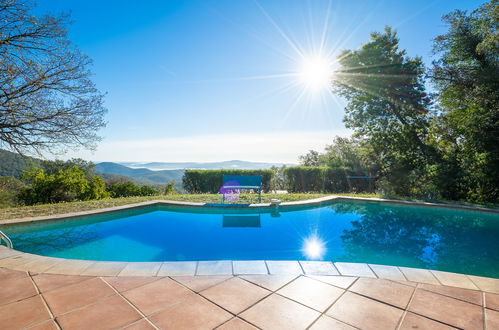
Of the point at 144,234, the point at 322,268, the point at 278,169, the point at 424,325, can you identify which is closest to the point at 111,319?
the point at 322,268

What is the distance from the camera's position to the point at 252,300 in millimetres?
2086

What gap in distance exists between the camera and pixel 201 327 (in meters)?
1.70

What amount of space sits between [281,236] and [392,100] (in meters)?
9.60

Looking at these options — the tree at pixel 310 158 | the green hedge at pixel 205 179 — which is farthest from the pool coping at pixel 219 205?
the tree at pixel 310 158

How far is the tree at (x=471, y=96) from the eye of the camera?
25.8 feet

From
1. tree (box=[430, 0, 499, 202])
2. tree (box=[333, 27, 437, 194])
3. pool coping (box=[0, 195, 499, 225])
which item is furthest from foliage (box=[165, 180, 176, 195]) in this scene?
tree (box=[430, 0, 499, 202])

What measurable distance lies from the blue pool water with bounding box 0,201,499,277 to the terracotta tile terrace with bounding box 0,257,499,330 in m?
1.39

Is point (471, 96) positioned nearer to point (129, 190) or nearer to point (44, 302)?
point (44, 302)

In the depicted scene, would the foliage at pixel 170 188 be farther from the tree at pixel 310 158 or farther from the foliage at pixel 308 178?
the tree at pixel 310 158

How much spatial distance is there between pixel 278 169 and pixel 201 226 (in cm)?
864

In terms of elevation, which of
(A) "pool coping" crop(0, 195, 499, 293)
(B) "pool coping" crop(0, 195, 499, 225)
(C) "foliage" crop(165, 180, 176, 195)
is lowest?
(A) "pool coping" crop(0, 195, 499, 293)

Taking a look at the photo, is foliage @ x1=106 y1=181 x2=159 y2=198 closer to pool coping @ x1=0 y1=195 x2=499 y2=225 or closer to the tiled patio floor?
pool coping @ x1=0 y1=195 x2=499 y2=225

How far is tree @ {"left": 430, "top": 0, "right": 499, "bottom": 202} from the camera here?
7.87m

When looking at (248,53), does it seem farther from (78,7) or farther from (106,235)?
(106,235)
